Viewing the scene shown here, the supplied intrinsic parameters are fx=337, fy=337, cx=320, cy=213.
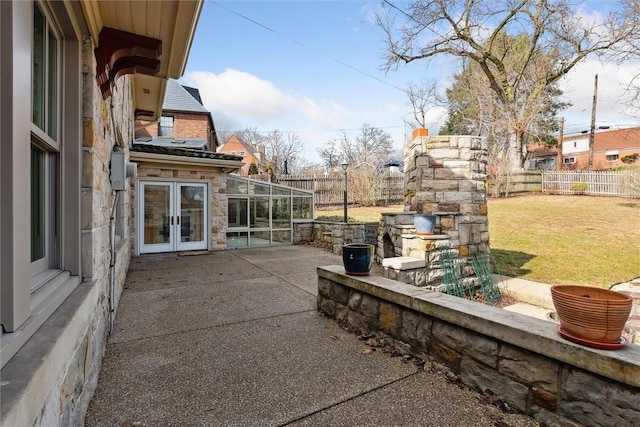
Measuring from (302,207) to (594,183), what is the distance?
13243 millimetres

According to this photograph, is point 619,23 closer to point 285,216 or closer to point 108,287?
point 285,216

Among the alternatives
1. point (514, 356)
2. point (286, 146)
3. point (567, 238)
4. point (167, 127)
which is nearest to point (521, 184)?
point (567, 238)

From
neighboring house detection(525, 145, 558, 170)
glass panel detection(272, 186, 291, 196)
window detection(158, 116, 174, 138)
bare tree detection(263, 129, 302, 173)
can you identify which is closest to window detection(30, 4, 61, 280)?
glass panel detection(272, 186, 291, 196)

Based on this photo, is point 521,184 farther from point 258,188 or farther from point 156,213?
point 156,213

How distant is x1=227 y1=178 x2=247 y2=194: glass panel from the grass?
440 cm

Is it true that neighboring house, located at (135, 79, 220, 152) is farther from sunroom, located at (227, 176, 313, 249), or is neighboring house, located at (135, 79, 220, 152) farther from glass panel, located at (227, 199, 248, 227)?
glass panel, located at (227, 199, 248, 227)

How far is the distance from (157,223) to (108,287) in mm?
5769

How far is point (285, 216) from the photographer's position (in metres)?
10.5

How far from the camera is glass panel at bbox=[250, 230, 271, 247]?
394 inches

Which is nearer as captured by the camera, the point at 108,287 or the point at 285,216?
the point at 108,287

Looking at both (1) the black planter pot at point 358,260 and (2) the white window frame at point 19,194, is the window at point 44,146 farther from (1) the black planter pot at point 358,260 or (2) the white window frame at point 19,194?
(1) the black planter pot at point 358,260

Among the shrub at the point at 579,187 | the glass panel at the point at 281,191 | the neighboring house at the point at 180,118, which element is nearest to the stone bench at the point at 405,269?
the glass panel at the point at 281,191

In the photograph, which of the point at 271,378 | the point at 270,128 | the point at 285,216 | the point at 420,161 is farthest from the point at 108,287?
the point at 270,128

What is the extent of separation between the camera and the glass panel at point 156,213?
8.45 m
